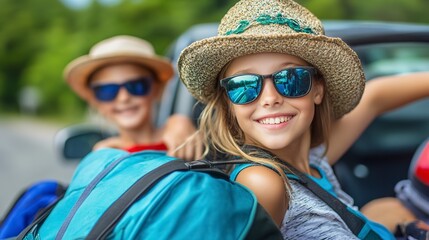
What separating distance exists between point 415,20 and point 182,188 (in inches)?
159

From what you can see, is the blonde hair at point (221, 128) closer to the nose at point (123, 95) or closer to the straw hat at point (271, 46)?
the straw hat at point (271, 46)

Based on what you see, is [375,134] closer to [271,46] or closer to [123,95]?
[123,95]

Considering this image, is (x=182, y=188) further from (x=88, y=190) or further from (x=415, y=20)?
(x=415, y=20)

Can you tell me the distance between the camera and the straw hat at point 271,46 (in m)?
1.87

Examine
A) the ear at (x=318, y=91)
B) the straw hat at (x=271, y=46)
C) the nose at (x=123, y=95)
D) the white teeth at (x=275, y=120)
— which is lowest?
the nose at (x=123, y=95)

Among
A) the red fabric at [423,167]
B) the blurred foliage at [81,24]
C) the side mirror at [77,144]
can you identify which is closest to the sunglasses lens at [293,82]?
the red fabric at [423,167]

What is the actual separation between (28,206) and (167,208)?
44.7 inches

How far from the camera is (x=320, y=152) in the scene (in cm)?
238

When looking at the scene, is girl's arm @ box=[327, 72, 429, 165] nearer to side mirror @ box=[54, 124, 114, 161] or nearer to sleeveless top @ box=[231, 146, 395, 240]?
sleeveless top @ box=[231, 146, 395, 240]

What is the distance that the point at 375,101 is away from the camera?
8.32 ft

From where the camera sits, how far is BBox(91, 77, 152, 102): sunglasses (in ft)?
10.6

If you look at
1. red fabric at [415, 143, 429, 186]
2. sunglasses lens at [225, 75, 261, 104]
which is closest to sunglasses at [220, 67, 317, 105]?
sunglasses lens at [225, 75, 261, 104]

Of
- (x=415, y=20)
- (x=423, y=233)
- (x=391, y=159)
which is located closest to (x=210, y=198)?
(x=423, y=233)

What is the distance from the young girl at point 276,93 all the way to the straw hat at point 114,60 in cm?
119
